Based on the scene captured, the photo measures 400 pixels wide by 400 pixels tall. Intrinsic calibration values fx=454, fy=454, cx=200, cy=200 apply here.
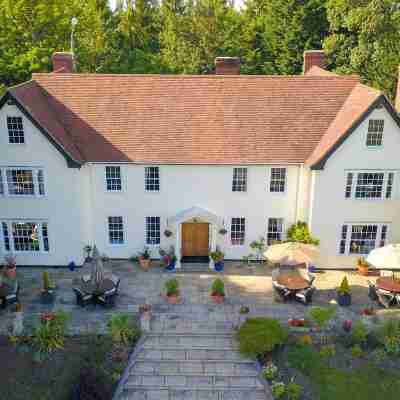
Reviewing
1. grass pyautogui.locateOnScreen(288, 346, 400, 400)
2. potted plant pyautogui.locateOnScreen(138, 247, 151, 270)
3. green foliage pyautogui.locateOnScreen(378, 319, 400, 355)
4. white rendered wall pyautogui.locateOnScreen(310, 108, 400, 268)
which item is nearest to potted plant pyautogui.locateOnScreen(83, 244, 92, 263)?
potted plant pyautogui.locateOnScreen(138, 247, 151, 270)

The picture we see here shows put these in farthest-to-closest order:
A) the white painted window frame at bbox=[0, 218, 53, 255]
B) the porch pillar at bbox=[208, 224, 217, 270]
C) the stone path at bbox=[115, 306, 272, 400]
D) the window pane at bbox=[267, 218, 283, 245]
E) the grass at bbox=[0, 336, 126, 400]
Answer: the window pane at bbox=[267, 218, 283, 245] → the porch pillar at bbox=[208, 224, 217, 270] → the white painted window frame at bbox=[0, 218, 53, 255] → the stone path at bbox=[115, 306, 272, 400] → the grass at bbox=[0, 336, 126, 400]

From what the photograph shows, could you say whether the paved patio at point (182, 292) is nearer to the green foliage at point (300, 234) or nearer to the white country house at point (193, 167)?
the white country house at point (193, 167)

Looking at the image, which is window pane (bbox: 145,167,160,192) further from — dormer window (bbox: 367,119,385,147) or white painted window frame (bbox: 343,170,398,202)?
dormer window (bbox: 367,119,385,147)

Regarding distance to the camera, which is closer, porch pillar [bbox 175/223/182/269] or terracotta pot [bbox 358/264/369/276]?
terracotta pot [bbox 358/264/369/276]

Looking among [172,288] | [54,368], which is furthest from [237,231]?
[54,368]

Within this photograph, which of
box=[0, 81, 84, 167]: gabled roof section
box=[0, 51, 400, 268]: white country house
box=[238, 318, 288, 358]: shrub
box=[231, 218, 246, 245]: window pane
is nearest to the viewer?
box=[238, 318, 288, 358]: shrub

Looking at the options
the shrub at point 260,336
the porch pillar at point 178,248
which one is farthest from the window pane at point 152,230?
the shrub at point 260,336

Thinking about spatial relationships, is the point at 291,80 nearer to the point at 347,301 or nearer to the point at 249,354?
the point at 347,301
